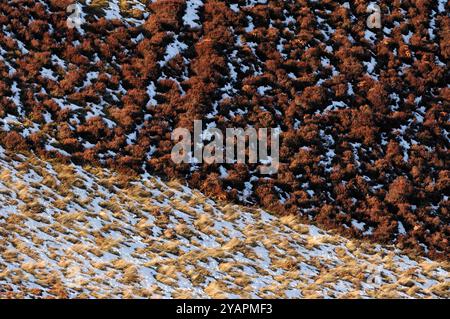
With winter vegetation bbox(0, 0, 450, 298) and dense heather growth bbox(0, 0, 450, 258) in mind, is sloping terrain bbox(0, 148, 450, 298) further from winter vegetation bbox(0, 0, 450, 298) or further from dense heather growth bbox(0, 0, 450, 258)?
dense heather growth bbox(0, 0, 450, 258)

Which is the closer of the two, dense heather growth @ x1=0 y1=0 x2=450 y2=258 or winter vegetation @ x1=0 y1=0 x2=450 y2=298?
winter vegetation @ x1=0 y1=0 x2=450 y2=298

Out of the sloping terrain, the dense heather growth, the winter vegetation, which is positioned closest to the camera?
the sloping terrain

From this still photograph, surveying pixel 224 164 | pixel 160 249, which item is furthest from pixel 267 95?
pixel 160 249

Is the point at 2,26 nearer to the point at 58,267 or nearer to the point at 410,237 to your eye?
the point at 58,267

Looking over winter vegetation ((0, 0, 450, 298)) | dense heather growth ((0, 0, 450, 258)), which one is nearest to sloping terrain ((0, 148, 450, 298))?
winter vegetation ((0, 0, 450, 298))

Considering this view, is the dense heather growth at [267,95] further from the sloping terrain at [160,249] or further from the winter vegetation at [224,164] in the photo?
the sloping terrain at [160,249]

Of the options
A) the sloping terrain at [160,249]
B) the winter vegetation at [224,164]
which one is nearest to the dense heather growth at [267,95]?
the winter vegetation at [224,164]
